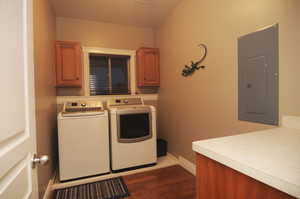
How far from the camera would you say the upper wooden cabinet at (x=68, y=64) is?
257cm

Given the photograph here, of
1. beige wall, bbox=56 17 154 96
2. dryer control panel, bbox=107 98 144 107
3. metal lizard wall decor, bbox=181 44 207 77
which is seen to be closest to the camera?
metal lizard wall decor, bbox=181 44 207 77

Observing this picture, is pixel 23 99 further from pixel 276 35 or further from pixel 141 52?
pixel 141 52

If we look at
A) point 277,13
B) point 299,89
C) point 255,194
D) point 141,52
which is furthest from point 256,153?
point 141,52

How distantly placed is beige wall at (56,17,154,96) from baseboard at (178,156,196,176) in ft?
6.95

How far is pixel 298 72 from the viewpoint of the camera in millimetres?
1177

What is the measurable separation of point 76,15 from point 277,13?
9.37 feet

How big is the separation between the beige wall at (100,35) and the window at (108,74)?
9.5 inches

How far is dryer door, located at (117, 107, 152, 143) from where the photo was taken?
2.40 m

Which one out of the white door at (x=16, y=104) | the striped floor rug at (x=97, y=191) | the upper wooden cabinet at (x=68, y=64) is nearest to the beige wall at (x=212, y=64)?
the striped floor rug at (x=97, y=191)

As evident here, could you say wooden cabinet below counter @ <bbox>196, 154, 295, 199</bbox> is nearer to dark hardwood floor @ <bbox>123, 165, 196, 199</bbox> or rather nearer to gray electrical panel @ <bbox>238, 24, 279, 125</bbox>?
gray electrical panel @ <bbox>238, 24, 279, 125</bbox>

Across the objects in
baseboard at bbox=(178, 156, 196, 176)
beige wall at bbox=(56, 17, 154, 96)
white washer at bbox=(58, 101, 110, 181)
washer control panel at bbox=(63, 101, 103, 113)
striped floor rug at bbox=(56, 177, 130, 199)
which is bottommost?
striped floor rug at bbox=(56, 177, 130, 199)

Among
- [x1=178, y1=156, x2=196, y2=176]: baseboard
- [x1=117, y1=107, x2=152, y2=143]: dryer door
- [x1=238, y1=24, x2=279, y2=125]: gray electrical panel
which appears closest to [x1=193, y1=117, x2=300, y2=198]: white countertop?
[x1=238, y1=24, x2=279, y2=125]: gray electrical panel

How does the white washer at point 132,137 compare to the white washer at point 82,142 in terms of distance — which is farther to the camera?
the white washer at point 132,137

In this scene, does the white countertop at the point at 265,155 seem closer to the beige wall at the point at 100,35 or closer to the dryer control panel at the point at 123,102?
the dryer control panel at the point at 123,102
